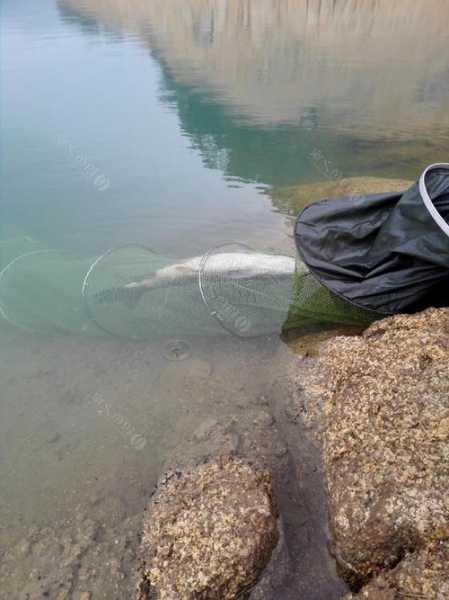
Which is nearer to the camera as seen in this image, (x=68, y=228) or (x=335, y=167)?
(x=68, y=228)

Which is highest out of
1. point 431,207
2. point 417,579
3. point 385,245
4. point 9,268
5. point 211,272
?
point 431,207

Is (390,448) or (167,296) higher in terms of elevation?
(390,448)

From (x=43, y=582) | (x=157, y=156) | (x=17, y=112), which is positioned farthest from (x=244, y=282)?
(x=17, y=112)

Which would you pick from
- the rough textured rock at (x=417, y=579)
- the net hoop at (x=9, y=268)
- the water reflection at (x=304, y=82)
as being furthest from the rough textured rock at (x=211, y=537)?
the water reflection at (x=304, y=82)

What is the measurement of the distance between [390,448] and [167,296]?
9.90 ft

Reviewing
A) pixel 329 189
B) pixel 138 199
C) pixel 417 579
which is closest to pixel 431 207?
pixel 417 579

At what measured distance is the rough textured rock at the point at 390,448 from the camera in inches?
88.1

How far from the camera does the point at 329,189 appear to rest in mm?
7184

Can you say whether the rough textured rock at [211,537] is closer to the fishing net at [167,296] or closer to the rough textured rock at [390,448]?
the rough textured rock at [390,448]

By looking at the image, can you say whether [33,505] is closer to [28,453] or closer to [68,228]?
[28,453]

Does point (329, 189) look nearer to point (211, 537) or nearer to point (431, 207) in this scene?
point (431, 207)

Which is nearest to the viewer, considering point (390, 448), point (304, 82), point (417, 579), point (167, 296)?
point (417, 579)

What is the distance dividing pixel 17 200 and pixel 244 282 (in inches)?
227

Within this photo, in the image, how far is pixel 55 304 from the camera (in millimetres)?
5496
